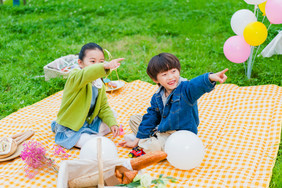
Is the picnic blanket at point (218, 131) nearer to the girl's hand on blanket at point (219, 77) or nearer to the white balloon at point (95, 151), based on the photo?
the white balloon at point (95, 151)

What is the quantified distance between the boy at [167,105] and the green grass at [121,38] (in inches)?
33.8

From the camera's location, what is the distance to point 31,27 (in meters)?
6.52

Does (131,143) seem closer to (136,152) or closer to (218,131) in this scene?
(136,152)

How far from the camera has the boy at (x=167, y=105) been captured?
2561 millimetres

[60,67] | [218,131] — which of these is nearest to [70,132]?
[218,131]

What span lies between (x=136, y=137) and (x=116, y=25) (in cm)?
417

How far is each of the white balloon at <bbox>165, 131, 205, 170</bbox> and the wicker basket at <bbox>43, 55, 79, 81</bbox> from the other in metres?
2.37

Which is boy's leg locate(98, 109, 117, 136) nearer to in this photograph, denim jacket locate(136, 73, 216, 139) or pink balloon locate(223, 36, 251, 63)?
denim jacket locate(136, 73, 216, 139)

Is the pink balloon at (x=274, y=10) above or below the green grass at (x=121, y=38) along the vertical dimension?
above

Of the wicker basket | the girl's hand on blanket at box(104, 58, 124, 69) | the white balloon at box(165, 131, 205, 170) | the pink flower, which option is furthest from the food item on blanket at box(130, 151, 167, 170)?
the wicker basket

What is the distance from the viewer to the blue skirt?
2.92 m

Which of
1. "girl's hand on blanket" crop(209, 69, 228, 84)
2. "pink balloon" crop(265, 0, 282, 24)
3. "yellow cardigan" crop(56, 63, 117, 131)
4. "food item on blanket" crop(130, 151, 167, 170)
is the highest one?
"pink balloon" crop(265, 0, 282, 24)

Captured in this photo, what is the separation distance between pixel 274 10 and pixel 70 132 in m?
2.57

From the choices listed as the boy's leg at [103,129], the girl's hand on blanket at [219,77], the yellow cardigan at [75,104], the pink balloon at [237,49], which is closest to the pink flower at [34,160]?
the yellow cardigan at [75,104]
